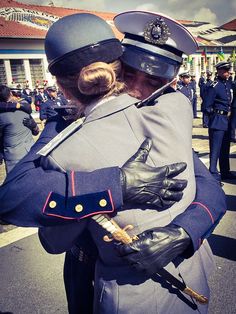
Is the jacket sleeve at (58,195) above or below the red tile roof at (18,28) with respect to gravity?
Result: above

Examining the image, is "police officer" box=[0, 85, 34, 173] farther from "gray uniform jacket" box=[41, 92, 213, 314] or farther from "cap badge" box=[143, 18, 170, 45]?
"gray uniform jacket" box=[41, 92, 213, 314]

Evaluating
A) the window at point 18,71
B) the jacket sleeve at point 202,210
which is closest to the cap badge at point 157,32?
the jacket sleeve at point 202,210

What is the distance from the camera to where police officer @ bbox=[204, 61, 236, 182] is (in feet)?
18.1

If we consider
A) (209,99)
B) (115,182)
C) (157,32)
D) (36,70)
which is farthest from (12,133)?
(36,70)

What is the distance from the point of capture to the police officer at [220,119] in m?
5.51

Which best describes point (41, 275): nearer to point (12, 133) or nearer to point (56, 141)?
point (56, 141)

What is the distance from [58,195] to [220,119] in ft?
16.6

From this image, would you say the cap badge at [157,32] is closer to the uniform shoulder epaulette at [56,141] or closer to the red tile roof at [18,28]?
the uniform shoulder epaulette at [56,141]

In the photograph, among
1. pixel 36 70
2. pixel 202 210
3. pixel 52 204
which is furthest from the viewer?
pixel 36 70

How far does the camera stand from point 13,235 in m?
3.97

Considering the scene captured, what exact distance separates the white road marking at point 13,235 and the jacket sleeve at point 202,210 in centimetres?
317

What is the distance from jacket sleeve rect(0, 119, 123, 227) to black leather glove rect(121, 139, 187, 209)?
4 centimetres

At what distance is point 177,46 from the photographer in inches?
58.9

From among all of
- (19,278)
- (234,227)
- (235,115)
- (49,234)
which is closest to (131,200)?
(49,234)
